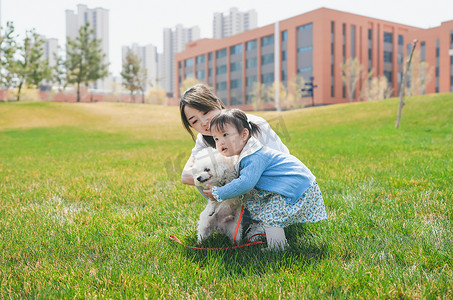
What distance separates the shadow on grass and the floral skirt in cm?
20

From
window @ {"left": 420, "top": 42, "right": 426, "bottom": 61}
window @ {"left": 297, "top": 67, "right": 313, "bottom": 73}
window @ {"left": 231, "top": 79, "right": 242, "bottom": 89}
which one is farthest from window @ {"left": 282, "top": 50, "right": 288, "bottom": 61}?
window @ {"left": 420, "top": 42, "right": 426, "bottom": 61}

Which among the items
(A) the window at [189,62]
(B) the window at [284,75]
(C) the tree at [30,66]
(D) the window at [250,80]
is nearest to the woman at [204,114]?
(C) the tree at [30,66]

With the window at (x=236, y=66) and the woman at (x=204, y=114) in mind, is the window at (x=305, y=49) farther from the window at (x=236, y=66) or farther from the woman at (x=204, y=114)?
the woman at (x=204, y=114)

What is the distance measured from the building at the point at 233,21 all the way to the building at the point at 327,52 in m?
95.9

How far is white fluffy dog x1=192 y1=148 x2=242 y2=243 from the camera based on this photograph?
2.94 meters

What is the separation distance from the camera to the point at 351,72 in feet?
186

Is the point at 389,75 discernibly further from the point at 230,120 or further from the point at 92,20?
the point at 92,20

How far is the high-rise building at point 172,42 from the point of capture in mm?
182875

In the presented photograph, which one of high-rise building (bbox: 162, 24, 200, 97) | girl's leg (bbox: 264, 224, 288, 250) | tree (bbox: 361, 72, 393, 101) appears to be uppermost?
high-rise building (bbox: 162, 24, 200, 97)

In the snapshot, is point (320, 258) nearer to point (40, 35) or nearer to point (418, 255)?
point (418, 255)

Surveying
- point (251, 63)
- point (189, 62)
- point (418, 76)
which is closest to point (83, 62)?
point (251, 63)

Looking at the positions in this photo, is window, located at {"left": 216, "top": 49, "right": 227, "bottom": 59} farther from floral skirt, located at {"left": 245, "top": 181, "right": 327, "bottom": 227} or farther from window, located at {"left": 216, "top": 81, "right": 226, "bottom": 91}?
floral skirt, located at {"left": 245, "top": 181, "right": 327, "bottom": 227}

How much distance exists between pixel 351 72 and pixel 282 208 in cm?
5828

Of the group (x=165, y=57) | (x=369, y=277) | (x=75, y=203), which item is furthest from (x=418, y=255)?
(x=165, y=57)
